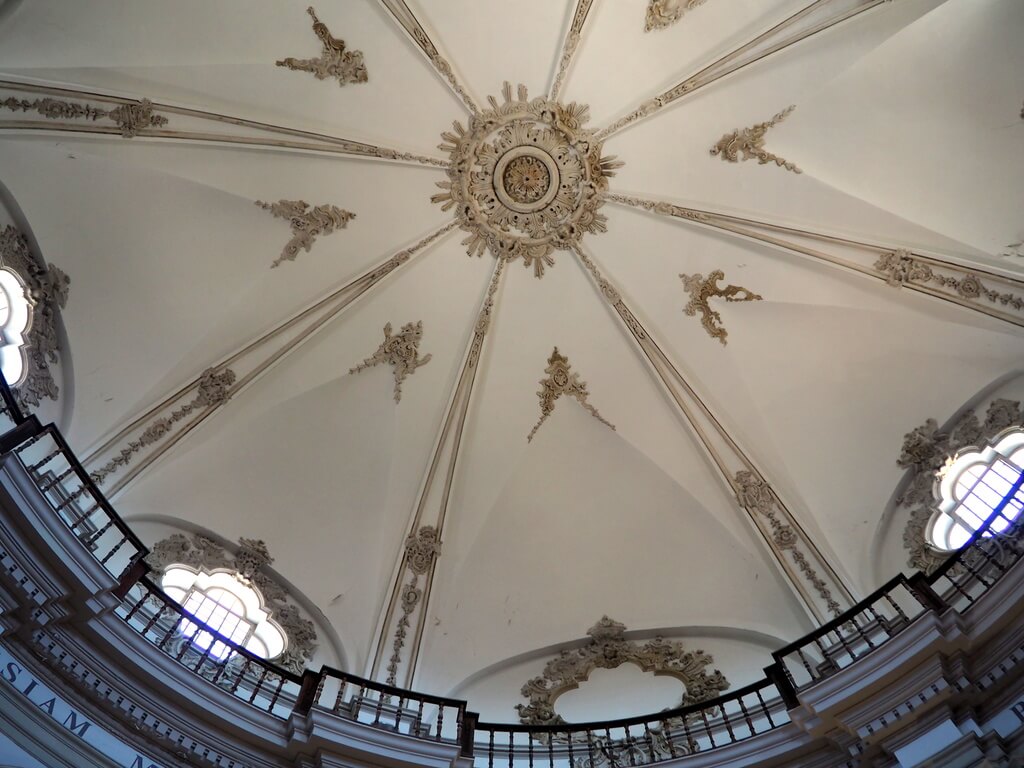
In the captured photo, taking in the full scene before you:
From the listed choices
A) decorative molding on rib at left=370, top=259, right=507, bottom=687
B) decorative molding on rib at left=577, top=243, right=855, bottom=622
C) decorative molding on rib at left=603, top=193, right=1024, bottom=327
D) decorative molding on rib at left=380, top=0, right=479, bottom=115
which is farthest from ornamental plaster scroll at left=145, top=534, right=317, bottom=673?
decorative molding on rib at left=603, top=193, right=1024, bottom=327

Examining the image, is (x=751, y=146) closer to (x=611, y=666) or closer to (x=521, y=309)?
(x=521, y=309)

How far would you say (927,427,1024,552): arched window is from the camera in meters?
13.0

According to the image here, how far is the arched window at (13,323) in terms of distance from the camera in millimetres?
12625

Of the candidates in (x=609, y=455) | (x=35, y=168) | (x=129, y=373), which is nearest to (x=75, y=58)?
(x=35, y=168)

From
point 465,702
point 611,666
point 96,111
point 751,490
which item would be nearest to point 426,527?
point 611,666

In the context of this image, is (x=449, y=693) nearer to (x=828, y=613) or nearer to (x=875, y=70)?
(x=828, y=613)

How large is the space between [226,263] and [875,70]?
36.4 ft

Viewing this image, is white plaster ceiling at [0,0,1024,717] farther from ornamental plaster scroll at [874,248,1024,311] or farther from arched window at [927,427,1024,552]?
arched window at [927,427,1024,552]

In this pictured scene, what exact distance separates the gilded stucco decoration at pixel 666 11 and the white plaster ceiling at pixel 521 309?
286mm

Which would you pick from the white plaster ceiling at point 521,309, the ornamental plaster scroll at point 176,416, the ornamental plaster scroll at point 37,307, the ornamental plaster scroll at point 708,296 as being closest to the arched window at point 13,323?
the ornamental plaster scroll at point 37,307

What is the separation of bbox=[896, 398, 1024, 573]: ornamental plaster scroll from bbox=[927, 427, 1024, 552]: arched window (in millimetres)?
134

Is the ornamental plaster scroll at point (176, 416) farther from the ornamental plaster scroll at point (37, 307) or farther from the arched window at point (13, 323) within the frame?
the arched window at point (13, 323)

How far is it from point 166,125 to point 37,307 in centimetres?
358

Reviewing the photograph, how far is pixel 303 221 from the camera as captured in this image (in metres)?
16.3
